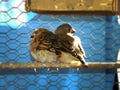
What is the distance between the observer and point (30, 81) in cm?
191

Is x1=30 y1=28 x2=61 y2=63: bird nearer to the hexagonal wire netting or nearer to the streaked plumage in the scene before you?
the streaked plumage

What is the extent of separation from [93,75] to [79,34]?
0.27 m

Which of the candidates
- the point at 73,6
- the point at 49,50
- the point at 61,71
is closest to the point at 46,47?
the point at 49,50

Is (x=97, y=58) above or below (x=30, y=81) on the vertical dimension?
above

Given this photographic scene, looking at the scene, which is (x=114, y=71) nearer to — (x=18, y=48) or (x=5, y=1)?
(x=18, y=48)

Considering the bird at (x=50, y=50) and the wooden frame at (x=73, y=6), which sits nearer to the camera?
the wooden frame at (x=73, y=6)

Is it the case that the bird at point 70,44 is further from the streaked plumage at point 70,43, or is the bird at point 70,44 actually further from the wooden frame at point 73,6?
the wooden frame at point 73,6

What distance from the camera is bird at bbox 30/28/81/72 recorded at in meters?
1.18

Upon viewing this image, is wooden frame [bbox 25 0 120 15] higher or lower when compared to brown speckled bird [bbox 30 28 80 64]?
higher

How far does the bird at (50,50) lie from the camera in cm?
118

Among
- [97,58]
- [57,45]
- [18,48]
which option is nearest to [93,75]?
[97,58]

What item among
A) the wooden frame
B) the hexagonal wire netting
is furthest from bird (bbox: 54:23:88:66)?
the hexagonal wire netting

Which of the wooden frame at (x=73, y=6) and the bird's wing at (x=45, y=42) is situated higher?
the wooden frame at (x=73, y=6)

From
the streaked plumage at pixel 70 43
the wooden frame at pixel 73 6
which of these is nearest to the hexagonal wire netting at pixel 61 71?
the streaked plumage at pixel 70 43
